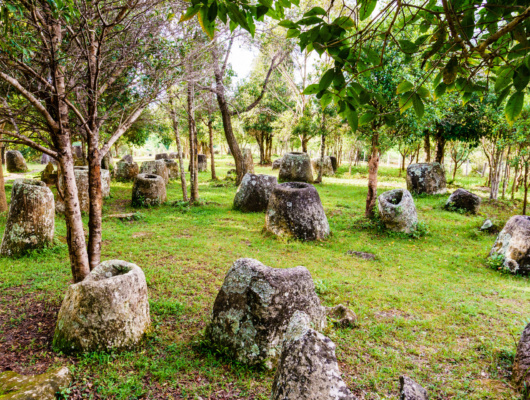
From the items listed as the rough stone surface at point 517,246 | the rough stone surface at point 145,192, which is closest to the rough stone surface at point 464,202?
the rough stone surface at point 517,246

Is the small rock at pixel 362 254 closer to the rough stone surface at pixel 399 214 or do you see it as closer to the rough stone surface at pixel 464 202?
the rough stone surface at pixel 399 214

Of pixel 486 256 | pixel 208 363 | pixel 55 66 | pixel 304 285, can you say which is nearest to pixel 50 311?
pixel 208 363

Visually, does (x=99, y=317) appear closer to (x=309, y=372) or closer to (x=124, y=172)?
(x=309, y=372)

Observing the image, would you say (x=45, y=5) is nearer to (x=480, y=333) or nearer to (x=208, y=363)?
(x=208, y=363)

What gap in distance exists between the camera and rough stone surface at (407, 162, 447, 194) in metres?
14.3

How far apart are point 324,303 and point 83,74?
524 cm

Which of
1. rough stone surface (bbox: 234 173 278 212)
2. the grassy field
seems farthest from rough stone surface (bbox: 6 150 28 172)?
rough stone surface (bbox: 234 173 278 212)

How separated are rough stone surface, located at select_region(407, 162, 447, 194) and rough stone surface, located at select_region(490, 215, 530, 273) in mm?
7644

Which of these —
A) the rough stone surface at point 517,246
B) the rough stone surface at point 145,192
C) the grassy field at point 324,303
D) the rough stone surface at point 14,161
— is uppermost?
the rough stone surface at point 14,161

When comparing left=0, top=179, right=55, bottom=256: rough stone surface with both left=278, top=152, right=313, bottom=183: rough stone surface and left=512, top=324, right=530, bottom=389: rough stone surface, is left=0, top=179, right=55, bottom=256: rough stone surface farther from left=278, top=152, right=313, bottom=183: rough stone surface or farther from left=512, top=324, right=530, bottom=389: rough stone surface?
left=278, top=152, right=313, bottom=183: rough stone surface

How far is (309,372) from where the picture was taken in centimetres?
184

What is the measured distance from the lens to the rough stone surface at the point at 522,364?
3272 mm

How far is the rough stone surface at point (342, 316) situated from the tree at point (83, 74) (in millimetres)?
3694

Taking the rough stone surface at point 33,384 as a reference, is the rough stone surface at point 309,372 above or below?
above
